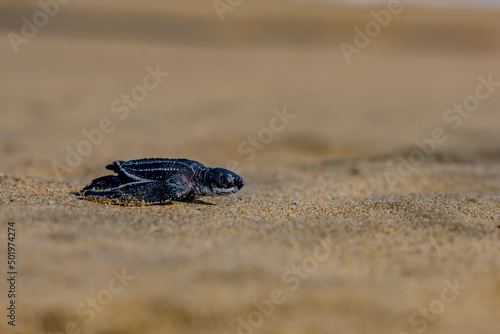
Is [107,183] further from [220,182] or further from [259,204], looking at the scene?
[259,204]

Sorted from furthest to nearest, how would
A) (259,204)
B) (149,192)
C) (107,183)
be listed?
(259,204)
(107,183)
(149,192)

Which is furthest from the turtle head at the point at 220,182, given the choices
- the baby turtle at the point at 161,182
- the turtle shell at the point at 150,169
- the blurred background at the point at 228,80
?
the blurred background at the point at 228,80

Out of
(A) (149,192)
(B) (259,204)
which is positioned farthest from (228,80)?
(A) (149,192)

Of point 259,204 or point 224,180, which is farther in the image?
point 259,204

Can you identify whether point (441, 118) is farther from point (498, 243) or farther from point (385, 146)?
point (498, 243)

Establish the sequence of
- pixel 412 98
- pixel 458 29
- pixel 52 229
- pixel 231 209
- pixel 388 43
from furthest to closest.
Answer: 1. pixel 458 29
2. pixel 388 43
3. pixel 412 98
4. pixel 231 209
5. pixel 52 229

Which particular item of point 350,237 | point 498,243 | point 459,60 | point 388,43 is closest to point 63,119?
point 350,237

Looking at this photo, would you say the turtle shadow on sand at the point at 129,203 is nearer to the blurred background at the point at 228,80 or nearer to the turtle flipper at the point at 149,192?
the turtle flipper at the point at 149,192

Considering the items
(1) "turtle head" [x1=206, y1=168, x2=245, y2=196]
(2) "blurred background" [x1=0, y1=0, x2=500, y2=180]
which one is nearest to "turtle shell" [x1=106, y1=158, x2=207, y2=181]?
(1) "turtle head" [x1=206, y1=168, x2=245, y2=196]
